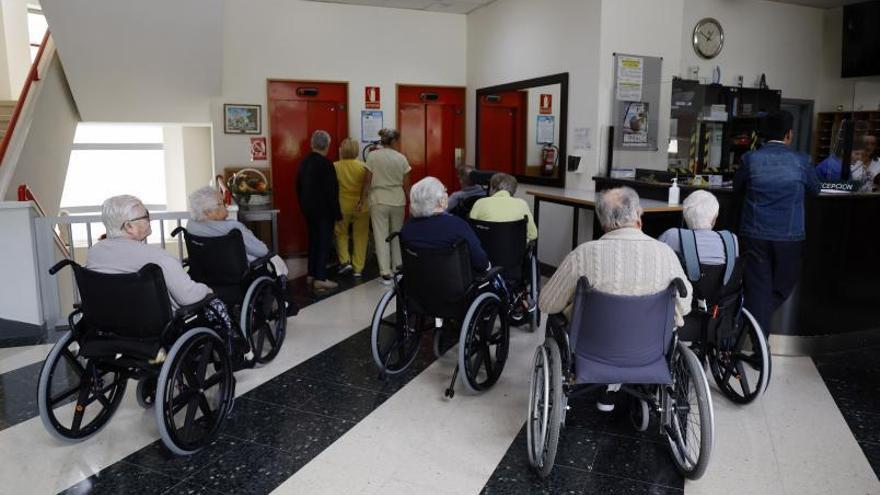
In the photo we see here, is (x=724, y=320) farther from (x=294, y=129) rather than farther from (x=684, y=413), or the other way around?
(x=294, y=129)

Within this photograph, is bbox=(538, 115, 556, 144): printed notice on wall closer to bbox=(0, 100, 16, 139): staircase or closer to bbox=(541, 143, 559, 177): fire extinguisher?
bbox=(541, 143, 559, 177): fire extinguisher

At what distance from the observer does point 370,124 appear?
6.90 metres

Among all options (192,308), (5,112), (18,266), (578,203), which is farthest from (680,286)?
(5,112)

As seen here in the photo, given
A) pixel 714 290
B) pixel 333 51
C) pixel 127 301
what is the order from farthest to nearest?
1. pixel 333 51
2. pixel 714 290
3. pixel 127 301

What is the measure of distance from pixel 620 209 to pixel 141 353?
6.18ft

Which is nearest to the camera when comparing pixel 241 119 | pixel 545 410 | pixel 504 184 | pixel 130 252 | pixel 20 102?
pixel 545 410

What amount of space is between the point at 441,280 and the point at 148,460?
1424mm

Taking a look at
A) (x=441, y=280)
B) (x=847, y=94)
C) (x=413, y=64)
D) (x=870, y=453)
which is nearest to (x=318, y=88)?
(x=413, y=64)

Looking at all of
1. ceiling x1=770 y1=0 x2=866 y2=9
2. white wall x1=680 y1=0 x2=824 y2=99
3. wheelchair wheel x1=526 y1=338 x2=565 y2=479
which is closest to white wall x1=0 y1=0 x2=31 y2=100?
white wall x1=680 y1=0 x2=824 y2=99

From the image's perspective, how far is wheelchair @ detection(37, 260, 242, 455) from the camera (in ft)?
7.72

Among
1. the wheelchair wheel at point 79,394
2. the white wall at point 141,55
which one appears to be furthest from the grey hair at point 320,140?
the wheelchair wheel at point 79,394

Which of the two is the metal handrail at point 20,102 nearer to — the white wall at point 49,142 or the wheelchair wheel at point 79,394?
the white wall at point 49,142

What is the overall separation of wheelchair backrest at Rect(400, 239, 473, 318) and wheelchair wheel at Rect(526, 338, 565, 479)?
0.61 m

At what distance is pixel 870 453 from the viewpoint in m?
2.58
